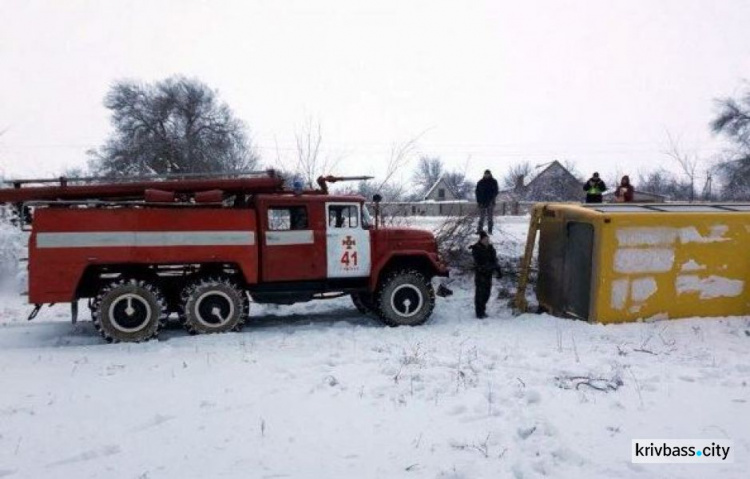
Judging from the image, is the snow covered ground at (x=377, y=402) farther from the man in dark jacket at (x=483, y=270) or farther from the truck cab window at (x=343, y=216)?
the truck cab window at (x=343, y=216)

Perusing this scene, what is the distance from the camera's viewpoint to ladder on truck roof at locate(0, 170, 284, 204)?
8.26m

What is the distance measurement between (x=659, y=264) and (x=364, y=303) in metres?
5.01

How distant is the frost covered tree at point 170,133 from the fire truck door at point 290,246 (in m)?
28.0

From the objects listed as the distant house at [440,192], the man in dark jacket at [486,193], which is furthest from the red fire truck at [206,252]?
the distant house at [440,192]

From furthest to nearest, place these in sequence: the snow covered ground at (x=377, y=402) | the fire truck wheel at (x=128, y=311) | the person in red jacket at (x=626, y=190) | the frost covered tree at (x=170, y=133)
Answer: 1. the frost covered tree at (x=170, y=133)
2. the person in red jacket at (x=626, y=190)
3. the fire truck wheel at (x=128, y=311)
4. the snow covered ground at (x=377, y=402)

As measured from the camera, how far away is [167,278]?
880 cm

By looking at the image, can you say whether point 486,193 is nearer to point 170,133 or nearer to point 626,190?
point 626,190

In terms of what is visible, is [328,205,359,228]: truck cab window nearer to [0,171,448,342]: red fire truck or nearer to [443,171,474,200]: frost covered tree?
[0,171,448,342]: red fire truck

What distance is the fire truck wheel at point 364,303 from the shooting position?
10035 mm

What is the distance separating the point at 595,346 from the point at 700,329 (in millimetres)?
1923

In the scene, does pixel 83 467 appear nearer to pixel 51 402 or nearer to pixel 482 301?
Answer: pixel 51 402

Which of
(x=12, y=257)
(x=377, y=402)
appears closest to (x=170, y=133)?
(x=12, y=257)

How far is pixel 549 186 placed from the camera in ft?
159

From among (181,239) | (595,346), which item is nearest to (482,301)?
(595,346)
